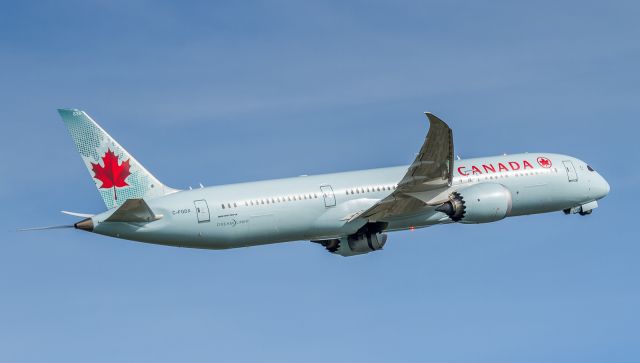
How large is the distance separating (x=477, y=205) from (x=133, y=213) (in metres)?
17.1

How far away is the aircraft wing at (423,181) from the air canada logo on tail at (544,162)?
7829 mm

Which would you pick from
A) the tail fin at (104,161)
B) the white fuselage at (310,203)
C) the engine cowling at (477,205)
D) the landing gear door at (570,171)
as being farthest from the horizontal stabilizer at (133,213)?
the landing gear door at (570,171)

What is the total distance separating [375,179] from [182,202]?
34.9 ft

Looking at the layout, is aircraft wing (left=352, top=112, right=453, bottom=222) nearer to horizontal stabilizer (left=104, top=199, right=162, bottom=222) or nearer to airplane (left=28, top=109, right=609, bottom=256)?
airplane (left=28, top=109, right=609, bottom=256)

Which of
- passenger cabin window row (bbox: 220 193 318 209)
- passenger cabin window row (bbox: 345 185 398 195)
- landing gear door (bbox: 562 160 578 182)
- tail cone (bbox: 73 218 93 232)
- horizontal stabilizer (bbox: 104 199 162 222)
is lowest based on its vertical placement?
tail cone (bbox: 73 218 93 232)

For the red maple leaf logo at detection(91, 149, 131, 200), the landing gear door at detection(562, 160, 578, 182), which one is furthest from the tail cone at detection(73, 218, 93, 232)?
the landing gear door at detection(562, 160, 578, 182)

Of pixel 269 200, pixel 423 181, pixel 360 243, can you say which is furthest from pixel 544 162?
pixel 269 200

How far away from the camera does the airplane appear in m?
53.1

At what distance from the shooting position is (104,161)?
2125 inches

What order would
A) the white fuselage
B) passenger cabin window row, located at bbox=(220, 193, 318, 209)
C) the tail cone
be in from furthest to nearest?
passenger cabin window row, located at bbox=(220, 193, 318, 209)
the white fuselage
the tail cone

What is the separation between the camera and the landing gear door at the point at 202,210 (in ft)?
175

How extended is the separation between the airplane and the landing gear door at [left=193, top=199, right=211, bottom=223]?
54 millimetres

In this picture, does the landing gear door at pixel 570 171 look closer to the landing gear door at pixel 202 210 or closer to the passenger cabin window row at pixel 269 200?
the passenger cabin window row at pixel 269 200

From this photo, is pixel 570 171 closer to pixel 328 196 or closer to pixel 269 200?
pixel 328 196
